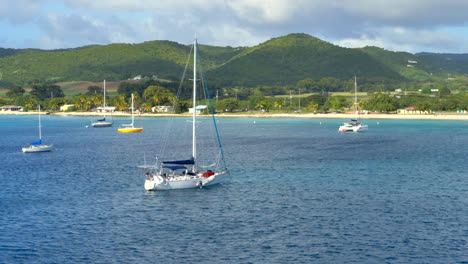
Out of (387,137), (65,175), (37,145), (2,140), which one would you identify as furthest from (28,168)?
(387,137)

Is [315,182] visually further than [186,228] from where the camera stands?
Yes

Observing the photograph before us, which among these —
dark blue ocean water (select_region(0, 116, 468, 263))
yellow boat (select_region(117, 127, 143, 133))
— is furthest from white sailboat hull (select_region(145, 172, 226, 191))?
yellow boat (select_region(117, 127, 143, 133))

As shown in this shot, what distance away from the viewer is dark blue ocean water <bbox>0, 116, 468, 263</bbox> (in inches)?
1496

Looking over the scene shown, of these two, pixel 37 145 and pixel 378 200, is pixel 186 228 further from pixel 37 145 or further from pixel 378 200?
pixel 37 145

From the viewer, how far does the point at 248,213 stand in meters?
49.0

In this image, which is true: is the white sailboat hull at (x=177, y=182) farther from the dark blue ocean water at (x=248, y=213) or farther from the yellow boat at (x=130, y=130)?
the yellow boat at (x=130, y=130)

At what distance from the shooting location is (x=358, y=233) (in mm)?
42406

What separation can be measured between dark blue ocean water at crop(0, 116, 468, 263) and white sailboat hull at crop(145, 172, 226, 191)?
1235 millimetres

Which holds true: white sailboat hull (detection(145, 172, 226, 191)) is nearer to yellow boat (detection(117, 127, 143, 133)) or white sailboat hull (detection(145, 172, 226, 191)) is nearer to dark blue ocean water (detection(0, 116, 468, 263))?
dark blue ocean water (detection(0, 116, 468, 263))

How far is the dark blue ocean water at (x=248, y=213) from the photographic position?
38000 mm

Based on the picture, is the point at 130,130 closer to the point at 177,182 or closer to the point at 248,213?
the point at 177,182

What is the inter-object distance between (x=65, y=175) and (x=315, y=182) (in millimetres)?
32965

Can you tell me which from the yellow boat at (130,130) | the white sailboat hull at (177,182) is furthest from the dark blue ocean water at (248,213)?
the yellow boat at (130,130)

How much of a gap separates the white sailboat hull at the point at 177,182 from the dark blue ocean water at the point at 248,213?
4.05 ft
